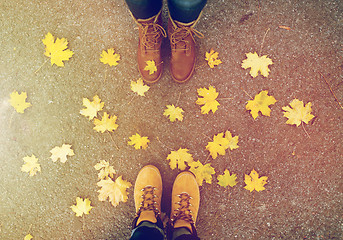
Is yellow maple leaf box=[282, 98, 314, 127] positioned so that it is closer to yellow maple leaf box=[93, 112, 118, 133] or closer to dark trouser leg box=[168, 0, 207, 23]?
dark trouser leg box=[168, 0, 207, 23]

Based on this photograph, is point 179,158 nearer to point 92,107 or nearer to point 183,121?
point 183,121

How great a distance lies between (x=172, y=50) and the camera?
1.85 m

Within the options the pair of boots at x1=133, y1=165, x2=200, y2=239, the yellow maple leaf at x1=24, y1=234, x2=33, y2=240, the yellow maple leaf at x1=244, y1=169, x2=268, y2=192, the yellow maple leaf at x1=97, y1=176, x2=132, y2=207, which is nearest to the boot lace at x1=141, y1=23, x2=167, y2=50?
the pair of boots at x1=133, y1=165, x2=200, y2=239

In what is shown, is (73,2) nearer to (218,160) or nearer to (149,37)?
(149,37)

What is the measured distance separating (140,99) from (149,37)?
57cm

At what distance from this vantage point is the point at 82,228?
6.84ft

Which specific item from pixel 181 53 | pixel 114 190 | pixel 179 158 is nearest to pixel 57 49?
pixel 181 53

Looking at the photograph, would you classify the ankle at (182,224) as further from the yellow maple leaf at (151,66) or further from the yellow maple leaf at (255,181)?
the yellow maple leaf at (151,66)

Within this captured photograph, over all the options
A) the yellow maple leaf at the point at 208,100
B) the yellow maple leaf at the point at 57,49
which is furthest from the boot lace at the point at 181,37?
the yellow maple leaf at the point at 57,49

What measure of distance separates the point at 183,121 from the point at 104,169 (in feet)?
3.00

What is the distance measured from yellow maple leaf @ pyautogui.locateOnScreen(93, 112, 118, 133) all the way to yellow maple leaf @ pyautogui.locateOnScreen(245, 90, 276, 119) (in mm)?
1281

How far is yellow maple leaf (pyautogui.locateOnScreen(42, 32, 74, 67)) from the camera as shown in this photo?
6.72 feet

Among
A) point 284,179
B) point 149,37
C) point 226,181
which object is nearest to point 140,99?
point 149,37

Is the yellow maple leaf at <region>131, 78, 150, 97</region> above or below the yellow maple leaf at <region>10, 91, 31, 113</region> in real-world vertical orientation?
above
